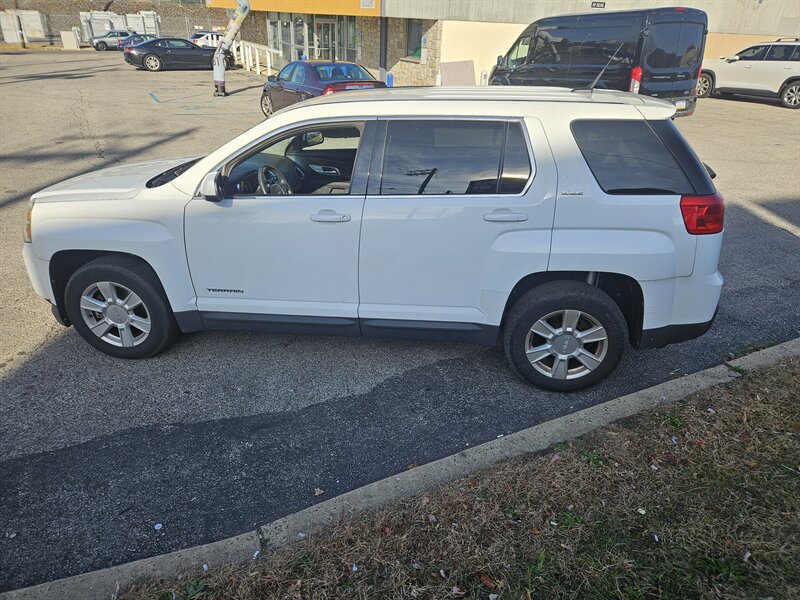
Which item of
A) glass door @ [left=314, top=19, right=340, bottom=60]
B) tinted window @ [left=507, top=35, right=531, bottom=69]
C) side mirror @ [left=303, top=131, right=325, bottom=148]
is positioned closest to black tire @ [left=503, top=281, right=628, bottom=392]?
side mirror @ [left=303, top=131, right=325, bottom=148]

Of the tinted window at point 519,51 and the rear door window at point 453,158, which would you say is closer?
the rear door window at point 453,158

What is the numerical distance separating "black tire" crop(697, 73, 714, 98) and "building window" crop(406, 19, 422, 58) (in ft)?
32.3

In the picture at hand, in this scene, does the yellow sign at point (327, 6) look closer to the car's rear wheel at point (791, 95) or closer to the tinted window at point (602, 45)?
the tinted window at point (602, 45)

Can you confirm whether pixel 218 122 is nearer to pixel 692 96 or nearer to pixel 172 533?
pixel 692 96

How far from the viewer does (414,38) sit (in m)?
22.3

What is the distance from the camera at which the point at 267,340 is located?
4.60 meters

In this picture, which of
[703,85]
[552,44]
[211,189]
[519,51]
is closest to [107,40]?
[519,51]

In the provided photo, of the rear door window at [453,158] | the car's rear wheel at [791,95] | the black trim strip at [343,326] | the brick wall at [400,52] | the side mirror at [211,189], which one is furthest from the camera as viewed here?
the brick wall at [400,52]

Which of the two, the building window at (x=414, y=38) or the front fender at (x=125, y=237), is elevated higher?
the building window at (x=414, y=38)

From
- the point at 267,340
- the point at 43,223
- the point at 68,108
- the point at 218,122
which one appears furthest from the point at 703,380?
the point at 68,108

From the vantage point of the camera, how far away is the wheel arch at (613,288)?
3736 millimetres

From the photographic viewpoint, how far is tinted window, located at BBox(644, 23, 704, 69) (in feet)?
43.1

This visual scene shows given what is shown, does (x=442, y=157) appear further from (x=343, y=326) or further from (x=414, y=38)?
(x=414, y=38)

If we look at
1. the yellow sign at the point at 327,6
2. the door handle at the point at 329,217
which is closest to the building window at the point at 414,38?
the yellow sign at the point at 327,6
